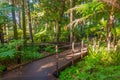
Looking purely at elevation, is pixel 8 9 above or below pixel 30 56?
above

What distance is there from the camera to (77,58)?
1159 centimetres

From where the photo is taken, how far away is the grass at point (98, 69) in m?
8.02

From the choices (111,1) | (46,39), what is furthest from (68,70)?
(46,39)

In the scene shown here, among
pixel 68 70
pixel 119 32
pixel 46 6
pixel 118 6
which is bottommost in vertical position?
pixel 68 70

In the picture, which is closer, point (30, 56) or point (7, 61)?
point (7, 61)

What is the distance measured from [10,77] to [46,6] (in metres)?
12.6

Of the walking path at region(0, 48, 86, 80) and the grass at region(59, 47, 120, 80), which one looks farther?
the walking path at region(0, 48, 86, 80)

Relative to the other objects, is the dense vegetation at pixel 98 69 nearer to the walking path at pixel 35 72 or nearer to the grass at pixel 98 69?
the grass at pixel 98 69

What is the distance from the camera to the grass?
8022 millimetres

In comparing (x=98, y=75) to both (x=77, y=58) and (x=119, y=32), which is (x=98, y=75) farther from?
(x=119, y=32)

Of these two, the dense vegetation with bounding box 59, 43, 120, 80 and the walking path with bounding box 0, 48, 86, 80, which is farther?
the walking path with bounding box 0, 48, 86, 80

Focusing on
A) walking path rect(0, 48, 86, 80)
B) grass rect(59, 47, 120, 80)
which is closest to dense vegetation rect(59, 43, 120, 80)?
grass rect(59, 47, 120, 80)

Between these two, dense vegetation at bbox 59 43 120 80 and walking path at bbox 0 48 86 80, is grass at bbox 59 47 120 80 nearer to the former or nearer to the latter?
dense vegetation at bbox 59 43 120 80

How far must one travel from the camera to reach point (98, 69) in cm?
880
